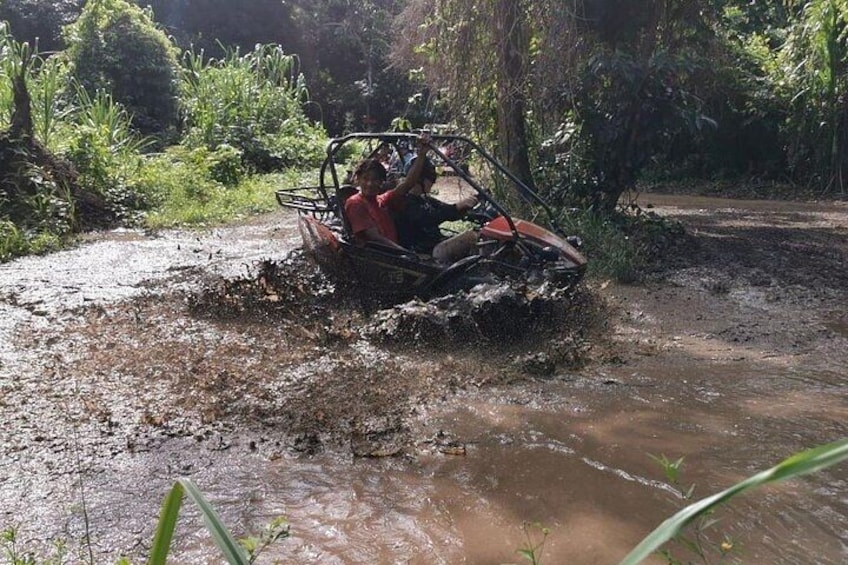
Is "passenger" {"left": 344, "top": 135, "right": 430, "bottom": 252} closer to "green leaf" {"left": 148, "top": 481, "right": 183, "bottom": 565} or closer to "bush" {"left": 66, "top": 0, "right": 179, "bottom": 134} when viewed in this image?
"green leaf" {"left": 148, "top": 481, "right": 183, "bottom": 565}

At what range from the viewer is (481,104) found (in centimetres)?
1067

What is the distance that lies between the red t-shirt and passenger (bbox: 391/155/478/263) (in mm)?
90

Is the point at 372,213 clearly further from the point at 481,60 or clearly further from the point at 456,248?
the point at 481,60

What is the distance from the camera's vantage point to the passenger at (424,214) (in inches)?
277

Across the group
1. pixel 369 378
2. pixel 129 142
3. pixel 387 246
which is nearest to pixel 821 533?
pixel 369 378

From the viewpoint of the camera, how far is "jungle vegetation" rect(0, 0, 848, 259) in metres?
9.81

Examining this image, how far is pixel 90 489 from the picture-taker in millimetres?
3889

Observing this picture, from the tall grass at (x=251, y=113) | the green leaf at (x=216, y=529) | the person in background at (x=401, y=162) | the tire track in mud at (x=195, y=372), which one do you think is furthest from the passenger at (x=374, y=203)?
the tall grass at (x=251, y=113)

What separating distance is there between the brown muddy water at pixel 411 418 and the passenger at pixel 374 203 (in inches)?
25.0

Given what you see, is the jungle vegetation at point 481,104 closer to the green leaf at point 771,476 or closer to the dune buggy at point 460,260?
the dune buggy at point 460,260

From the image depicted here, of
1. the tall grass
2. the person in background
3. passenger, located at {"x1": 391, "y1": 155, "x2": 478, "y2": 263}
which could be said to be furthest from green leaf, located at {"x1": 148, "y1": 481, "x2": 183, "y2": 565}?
the tall grass

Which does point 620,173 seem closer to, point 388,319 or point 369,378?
point 388,319

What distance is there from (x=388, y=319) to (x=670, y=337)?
2160 mm

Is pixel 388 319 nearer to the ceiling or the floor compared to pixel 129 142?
nearer to the floor
